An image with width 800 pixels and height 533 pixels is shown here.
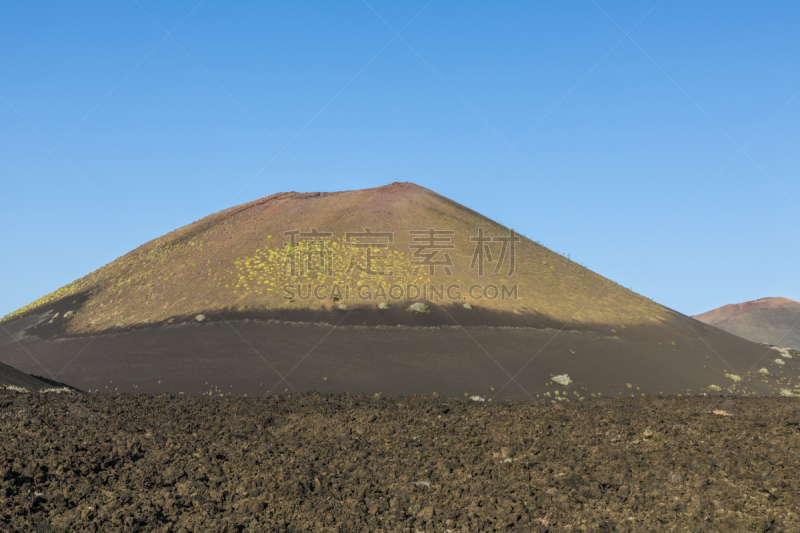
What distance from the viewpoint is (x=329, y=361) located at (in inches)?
962

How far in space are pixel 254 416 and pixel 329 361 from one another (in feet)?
27.5

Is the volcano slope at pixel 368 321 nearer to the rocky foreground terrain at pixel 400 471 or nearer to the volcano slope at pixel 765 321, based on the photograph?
the rocky foreground terrain at pixel 400 471

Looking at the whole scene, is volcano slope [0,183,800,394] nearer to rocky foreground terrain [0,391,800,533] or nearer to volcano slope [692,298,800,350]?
rocky foreground terrain [0,391,800,533]

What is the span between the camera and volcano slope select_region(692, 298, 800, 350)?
78.9 meters

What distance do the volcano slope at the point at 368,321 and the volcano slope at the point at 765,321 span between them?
179 ft

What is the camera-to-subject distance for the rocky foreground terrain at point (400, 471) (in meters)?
8.59

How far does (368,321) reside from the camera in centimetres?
2800

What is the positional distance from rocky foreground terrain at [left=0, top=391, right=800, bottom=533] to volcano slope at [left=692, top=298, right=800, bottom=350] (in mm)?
76025

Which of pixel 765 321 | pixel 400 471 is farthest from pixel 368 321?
pixel 765 321

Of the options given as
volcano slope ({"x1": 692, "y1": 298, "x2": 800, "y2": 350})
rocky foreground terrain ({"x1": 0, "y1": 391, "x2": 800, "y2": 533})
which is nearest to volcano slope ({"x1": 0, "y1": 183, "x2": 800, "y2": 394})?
rocky foreground terrain ({"x1": 0, "y1": 391, "x2": 800, "y2": 533})

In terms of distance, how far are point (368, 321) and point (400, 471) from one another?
1712 cm

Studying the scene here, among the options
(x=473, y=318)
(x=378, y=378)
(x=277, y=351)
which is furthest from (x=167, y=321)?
(x=473, y=318)

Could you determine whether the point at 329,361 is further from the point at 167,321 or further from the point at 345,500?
the point at 345,500

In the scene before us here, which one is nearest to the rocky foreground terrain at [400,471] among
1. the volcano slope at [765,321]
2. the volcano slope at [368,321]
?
the volcano slope at [368,321]
